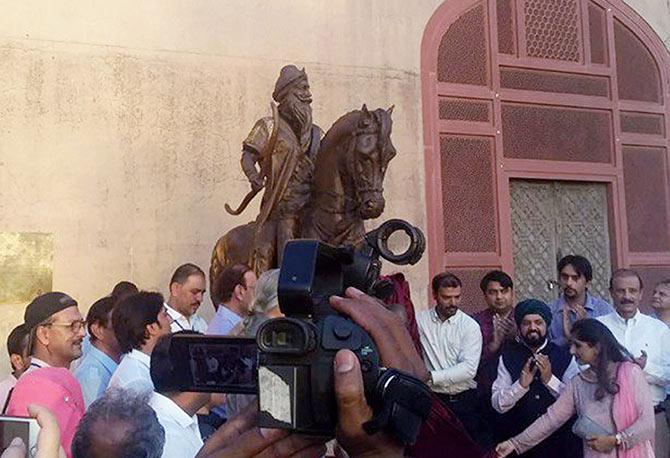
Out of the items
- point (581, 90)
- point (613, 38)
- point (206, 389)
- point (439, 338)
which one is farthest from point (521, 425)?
point (613, 38)

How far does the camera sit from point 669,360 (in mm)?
6402

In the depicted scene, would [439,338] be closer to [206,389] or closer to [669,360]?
[669,360]

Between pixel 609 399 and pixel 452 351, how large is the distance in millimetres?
1836

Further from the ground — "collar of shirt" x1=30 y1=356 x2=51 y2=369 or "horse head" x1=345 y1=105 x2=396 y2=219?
"horse head" x1=345 y1=105 x2=396 y2=219

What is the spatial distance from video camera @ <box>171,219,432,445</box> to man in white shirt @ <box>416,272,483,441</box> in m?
4.91

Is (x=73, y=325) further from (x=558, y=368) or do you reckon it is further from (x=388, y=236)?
(x=558, y=368)

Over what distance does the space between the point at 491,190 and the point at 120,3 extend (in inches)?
193

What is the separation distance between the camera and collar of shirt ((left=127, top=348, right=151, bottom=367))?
367 centimetres

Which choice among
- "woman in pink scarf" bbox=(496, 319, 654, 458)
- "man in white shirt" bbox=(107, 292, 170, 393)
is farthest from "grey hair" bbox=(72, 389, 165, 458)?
"woman in pink scarf" bbox=(496, 319, 654, 458)

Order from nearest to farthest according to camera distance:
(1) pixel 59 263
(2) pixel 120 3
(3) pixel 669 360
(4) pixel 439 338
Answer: (3) pixel 669 360 → (4) pixel 439 338 → (1) pixel 59 263 → (2) pixel 120 3

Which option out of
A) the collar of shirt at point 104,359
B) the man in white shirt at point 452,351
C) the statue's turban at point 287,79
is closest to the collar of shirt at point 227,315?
the collar of shirt at point 104,359

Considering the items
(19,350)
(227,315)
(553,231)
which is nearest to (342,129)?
(227,315)

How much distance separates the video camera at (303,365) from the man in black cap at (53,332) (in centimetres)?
283

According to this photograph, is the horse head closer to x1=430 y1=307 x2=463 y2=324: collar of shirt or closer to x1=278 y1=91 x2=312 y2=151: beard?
x1=278 y1=91 x2=312 y2=151: beard
